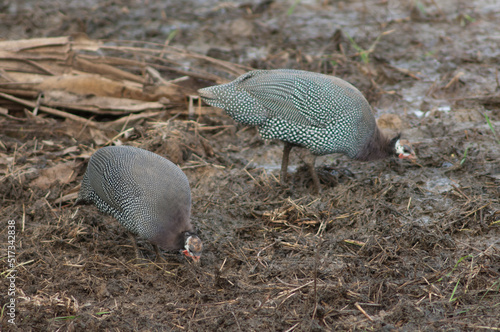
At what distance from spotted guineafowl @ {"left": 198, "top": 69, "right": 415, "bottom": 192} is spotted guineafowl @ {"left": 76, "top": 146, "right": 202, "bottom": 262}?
104 centimetres

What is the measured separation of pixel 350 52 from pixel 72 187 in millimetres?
3859

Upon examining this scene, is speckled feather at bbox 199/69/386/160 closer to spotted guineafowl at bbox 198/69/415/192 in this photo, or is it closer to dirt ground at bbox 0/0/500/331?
spotted guineafowl at bbox 198/69/415/192

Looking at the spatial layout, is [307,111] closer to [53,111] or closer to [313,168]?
[313,168]

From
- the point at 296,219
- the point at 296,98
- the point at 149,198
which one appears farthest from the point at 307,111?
the point at 149,198

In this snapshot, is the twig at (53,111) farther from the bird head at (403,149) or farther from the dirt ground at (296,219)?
the bird head at (403,149)

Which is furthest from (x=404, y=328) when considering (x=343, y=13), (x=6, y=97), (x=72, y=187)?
(x=343, y=13)

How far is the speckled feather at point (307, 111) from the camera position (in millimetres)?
4406

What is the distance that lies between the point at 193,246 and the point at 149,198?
42 centimetres

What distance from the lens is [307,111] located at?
4.40m

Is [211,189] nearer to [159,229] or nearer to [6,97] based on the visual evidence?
[159,229]

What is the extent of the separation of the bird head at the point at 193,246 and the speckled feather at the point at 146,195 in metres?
0.06

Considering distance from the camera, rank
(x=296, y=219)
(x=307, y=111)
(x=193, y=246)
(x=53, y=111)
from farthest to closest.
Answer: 1. (x=53, y=111)
2. (x=307, y=111)
3. (x=296, y=219)
4. (x=193, y=246)

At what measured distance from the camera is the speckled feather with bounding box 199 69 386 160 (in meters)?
4.41

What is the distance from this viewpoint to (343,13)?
8141 millimetres
